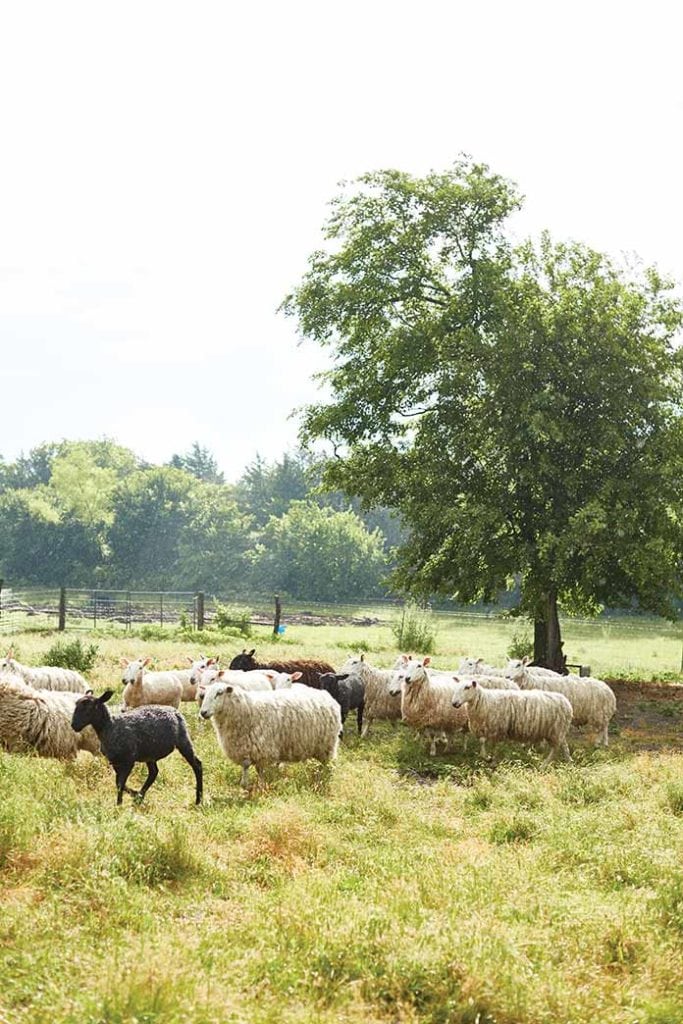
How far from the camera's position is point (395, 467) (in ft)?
76.5

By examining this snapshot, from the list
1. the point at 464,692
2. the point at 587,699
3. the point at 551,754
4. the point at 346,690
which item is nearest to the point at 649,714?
the point at 587,699

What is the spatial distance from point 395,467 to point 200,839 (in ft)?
52.7

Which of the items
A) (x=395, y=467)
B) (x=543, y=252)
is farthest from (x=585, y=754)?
(x=543, y=252)

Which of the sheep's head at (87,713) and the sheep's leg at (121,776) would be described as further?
the sheep's head at (87,713)

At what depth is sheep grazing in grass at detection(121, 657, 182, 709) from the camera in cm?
1391

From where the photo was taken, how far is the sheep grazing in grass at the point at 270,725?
1092 cm

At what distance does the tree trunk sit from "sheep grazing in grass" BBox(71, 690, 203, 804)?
13.6 m

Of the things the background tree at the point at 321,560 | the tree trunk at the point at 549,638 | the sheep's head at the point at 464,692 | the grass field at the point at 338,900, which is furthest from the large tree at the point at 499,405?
the background tree at the point at 321,560

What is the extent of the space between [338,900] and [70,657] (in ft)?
50.0

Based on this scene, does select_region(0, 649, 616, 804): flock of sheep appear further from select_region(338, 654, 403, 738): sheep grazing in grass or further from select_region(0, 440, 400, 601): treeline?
select_region(0, 440, 400, 601): treeline

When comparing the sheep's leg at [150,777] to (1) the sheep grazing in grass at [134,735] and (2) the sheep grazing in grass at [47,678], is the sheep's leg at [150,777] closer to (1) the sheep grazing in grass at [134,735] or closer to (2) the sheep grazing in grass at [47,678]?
(1) the sheep grazing in grass at [134,735]

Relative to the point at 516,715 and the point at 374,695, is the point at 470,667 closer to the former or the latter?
the point at 374,695

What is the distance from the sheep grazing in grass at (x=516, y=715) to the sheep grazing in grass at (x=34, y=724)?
228 inches

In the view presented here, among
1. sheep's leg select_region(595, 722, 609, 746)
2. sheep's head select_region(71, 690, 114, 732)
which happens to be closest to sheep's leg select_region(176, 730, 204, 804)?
sheep's head select_region(71, 690, 114, 732)
